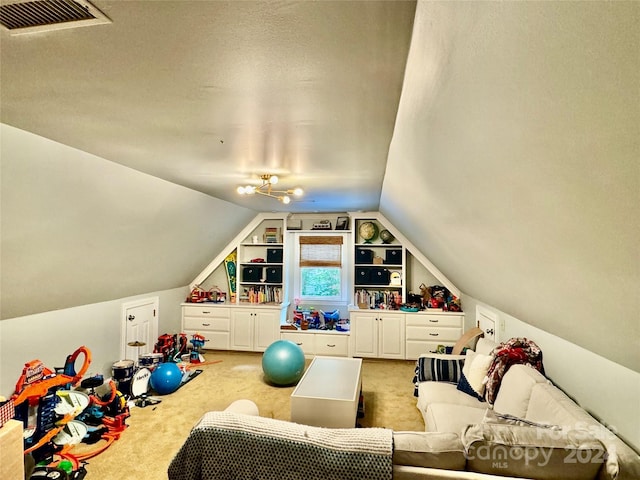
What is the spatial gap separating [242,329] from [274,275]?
40.4 inches

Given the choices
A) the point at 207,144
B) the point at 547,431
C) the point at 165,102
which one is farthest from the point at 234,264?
the point at 547,431

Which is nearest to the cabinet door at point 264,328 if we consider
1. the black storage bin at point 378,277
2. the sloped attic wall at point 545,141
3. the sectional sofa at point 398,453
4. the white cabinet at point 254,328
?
the white cabinet at point 254,328

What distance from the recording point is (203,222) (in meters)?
4.61

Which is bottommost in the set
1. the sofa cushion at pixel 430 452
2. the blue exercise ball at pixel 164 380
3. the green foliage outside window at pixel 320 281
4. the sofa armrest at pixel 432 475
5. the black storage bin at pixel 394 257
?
the blue exercise ball at pixel 164 380

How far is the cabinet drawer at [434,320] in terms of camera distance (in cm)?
506

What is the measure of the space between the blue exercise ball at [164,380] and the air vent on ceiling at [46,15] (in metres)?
3.73

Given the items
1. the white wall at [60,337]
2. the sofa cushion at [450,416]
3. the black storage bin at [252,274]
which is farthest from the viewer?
the black storage bin at [252,274]

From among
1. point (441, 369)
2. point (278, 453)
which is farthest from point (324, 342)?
point (278, 453)

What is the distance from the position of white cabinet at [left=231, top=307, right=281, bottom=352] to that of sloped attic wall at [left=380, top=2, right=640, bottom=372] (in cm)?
400

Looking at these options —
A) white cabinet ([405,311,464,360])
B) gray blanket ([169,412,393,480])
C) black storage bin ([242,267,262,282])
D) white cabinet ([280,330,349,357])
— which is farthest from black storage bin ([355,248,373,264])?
gray blanket ([169,412,393,480])

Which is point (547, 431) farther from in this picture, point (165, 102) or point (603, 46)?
point (165, 102)

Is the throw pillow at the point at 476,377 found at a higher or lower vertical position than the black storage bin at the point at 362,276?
lower

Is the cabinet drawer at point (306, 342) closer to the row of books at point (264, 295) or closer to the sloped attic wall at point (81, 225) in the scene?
the row of books at point (264, 295)

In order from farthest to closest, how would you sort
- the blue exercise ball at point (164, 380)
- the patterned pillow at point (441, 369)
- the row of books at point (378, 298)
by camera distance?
1. the row of books at point (378, 298)
2. the blue exercise ball at point (164, 380)
3. the patterned pillow at point (441, 369)
